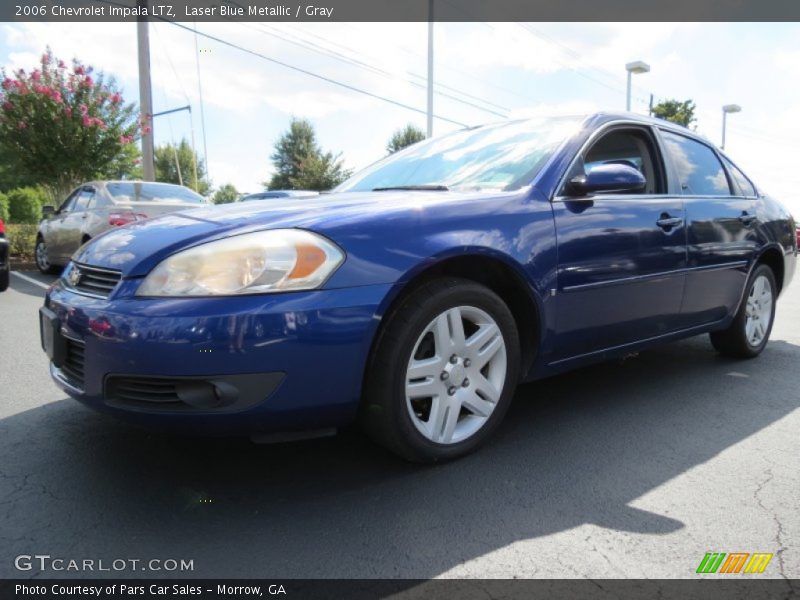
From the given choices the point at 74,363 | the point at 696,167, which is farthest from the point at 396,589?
the point at 696,167

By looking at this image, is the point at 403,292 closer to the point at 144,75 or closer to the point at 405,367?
the point at 405,367

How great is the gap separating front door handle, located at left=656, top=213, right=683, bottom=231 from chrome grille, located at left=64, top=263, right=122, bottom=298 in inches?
100

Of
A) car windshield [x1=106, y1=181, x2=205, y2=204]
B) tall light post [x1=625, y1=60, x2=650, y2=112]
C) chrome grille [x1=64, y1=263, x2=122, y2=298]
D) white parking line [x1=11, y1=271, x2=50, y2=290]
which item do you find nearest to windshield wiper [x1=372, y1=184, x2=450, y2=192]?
chrome grille [x1=64, y1=263, x2=122, y2=298]

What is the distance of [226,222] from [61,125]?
10273 millimetres

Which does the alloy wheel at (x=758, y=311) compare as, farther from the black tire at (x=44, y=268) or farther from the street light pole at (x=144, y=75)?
the street light pole at (x=144, y=75)

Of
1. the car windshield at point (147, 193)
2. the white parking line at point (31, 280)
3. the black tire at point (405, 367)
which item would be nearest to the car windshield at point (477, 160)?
the black tire at point (405, 367)

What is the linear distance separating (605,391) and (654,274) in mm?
773

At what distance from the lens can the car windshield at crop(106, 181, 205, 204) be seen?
25.6ft

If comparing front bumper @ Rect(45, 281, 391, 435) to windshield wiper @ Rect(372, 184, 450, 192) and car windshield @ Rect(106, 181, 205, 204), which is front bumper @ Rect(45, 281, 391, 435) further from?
car windshield @ Rect(106, 181, 205, 204)

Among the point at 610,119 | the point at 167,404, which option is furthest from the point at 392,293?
the point at 610,119

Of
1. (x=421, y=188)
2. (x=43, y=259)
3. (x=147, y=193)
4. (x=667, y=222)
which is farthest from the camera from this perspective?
(x=43, y=259)

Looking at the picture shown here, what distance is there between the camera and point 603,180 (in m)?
2.72

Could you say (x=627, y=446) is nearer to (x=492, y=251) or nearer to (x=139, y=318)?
(x=492, y=251)

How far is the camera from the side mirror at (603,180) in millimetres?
2725
